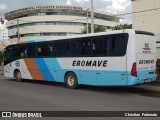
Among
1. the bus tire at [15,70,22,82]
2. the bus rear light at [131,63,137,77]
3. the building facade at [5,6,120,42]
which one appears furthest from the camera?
the building facade at [5,6,120,42]

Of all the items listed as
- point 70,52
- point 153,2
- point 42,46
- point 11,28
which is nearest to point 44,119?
point 70,52

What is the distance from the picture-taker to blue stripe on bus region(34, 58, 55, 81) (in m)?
16.2

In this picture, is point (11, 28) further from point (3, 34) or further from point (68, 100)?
point (68, 100)

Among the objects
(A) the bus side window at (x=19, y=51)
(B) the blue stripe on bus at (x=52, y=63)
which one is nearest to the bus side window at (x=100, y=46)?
(B) the blue stripe on bus at (x=52, y=63)

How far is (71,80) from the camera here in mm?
14930

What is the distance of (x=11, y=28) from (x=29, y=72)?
254 ft

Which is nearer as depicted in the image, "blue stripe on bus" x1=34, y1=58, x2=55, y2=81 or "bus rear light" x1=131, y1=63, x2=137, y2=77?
"bus rear light" x1=131, y1=63, x2=137, y2=77

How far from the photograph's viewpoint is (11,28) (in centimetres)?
9200

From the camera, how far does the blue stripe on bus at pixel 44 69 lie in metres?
16.2

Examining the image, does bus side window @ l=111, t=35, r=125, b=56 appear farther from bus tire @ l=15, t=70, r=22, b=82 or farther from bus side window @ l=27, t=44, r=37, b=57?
bus tire @ l=15, t=70, r=22, b=82

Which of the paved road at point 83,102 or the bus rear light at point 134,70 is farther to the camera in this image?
the bus rear light at point 134,70

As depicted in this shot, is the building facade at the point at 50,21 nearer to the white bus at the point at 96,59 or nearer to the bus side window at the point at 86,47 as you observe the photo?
the white bus at the point at 96,59

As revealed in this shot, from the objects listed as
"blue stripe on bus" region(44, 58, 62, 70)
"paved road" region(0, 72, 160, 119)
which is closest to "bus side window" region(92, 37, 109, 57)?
"paved road" region(0, 72, 160, 119)

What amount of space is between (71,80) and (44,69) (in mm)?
2445
